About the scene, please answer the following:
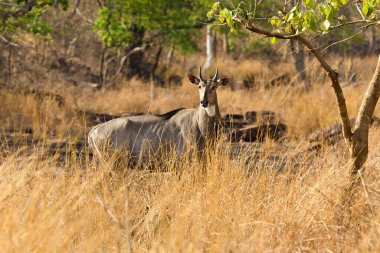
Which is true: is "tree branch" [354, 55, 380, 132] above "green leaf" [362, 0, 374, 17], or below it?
below

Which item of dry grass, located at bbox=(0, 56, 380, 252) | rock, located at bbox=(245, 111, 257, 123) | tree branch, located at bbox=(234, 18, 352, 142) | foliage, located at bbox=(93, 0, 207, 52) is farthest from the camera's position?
foliage, located at bbox=(93, 0, 207, 52)

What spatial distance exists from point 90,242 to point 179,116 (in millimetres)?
4364

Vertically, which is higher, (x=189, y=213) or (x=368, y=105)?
(x=368, y=105)

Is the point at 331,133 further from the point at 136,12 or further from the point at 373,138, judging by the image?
the point at 136,12

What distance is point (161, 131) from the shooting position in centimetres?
784

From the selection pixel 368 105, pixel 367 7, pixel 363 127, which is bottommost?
pixel 363 127

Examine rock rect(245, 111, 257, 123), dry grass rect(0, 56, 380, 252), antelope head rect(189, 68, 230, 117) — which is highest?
antelope head rect(189, 68, 230, 117)

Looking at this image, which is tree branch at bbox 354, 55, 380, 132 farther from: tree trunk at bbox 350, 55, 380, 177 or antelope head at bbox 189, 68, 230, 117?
antelope head at bbox 189, 68, 230, 117

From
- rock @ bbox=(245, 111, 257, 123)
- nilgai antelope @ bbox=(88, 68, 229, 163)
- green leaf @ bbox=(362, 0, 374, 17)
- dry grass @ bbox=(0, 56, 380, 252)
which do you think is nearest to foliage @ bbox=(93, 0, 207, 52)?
rock @ bbox=(245, 111, 257, 123)

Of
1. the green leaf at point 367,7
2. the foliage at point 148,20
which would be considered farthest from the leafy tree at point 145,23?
the green leaf at point 367,7

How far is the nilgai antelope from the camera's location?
7711 mm

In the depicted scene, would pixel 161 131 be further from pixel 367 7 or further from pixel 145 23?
pixel 145 23

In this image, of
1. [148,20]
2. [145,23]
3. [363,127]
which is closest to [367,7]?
[363,127]

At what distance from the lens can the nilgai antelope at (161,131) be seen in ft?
25.3
